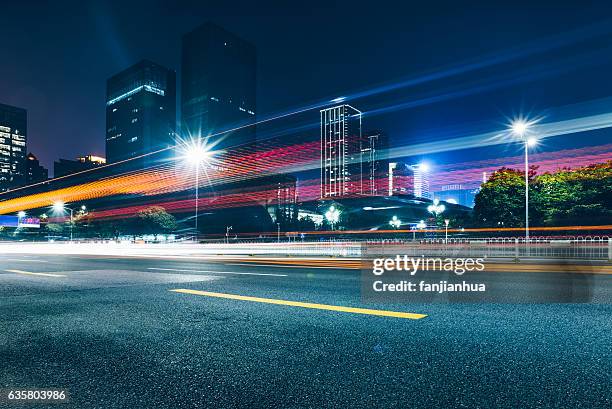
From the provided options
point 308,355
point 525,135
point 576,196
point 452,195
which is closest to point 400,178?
point 452,195

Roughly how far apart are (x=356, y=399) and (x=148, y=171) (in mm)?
68863

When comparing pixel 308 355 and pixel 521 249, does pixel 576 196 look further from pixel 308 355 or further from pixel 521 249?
pixel 308 355

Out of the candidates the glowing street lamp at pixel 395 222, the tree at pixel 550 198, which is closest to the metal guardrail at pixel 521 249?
the tree at pixel 550 198

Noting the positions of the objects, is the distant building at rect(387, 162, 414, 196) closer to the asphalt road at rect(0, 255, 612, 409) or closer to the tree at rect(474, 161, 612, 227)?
the tree at rect(474, 161, 612, 227)

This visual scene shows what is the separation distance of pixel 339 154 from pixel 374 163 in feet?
74.0

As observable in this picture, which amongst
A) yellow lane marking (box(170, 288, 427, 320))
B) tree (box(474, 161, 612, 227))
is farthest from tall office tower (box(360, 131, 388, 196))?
yellow lane marking (box(170, 288, 427, 320))

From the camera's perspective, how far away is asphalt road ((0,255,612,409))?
2406 mm

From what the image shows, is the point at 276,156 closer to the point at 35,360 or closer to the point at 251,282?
the point at 251,282

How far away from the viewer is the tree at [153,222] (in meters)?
78.1

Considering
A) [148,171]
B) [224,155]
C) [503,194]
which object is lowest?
[503,194]

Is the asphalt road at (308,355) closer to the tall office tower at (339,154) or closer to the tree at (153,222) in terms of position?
the tree at (153,222)

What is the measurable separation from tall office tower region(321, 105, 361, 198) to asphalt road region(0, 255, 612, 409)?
137855 mm

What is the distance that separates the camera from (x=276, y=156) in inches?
2648

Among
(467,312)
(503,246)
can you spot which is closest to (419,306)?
(467,312)
